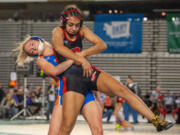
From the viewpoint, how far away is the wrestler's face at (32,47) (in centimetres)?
458

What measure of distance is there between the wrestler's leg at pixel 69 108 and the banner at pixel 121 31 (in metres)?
13.0

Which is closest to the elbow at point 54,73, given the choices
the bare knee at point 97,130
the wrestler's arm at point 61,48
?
the wrestler's arm at point 61,48

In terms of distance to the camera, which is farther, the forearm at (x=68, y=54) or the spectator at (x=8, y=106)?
the spectator at (x=8, y=106)

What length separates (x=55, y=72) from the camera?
4352mm

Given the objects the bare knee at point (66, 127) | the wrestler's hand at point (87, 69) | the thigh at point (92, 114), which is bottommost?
the bare knee at point (66, 127)

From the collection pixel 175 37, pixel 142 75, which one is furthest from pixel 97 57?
pixel 175 37

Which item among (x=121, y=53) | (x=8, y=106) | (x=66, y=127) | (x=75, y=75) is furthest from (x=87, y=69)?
(x=121, y=53)

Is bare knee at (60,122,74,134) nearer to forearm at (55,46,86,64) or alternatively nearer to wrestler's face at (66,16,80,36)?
forearm at (55,46,86,64)

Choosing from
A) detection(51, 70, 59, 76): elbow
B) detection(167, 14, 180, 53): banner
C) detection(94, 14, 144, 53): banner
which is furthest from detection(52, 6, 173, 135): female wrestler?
detection(94, 14, 144, 53): banner

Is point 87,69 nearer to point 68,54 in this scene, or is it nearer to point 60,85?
point 68,54

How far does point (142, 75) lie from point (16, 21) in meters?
9.61

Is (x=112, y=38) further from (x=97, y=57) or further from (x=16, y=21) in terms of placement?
(x=16, y=21)

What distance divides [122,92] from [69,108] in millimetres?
612

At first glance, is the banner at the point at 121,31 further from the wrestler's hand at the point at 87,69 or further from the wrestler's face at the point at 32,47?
the wrestler's hand at the point at 87,69
